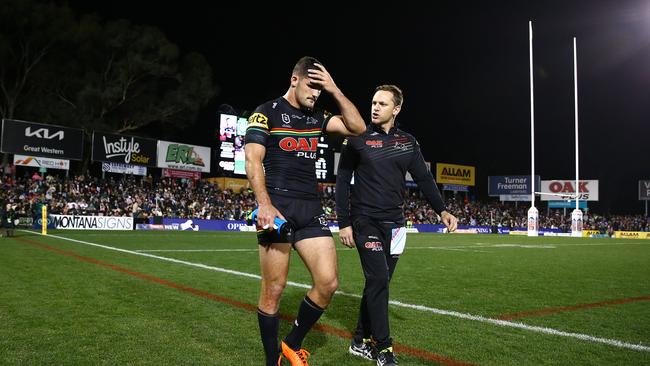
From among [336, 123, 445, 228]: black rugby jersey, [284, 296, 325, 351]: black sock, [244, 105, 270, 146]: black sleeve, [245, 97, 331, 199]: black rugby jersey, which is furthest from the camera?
[336, 123, 445, 228]: black rugby jersey

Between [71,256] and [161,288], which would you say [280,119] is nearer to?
[161,288]

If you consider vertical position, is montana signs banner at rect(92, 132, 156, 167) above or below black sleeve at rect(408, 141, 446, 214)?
above

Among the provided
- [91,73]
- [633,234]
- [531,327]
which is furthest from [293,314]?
[633,234]

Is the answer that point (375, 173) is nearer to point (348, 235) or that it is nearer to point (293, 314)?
point (348, 235)

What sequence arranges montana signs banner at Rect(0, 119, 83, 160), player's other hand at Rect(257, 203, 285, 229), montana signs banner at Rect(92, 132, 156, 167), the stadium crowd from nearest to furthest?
player's other hand at Rect(257, 203, 285, 229) < the stadium crowd < montana signs banner at Rect(0, 119, 83, 160) < montana signs banner at Rect(92, 132, 156, 167)

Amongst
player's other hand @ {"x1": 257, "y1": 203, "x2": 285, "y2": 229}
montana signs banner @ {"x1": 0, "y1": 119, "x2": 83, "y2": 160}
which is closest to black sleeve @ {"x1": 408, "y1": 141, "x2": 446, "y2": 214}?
player's other hand @ {"x1": 257, "y1": 203, "x2": 285, "y2": 229}

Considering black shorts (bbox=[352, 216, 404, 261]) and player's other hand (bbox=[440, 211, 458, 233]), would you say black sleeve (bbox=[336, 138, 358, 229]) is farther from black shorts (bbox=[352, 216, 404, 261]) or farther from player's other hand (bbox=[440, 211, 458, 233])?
player's other hand (bbox=[440, 211, 458, 233])

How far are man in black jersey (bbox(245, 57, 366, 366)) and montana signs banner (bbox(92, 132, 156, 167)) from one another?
38834mm

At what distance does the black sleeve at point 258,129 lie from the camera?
353 cm

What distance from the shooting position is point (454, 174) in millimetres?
68375

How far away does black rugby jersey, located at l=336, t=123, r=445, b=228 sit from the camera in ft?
14.9

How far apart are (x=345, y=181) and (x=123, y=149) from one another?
128 feet

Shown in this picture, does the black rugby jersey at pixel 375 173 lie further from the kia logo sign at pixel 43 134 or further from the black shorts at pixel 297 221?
the kia logo sign at pixel 43 134

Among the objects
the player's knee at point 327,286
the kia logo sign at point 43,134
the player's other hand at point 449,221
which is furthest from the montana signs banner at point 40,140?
the player's knee at point 327,286
